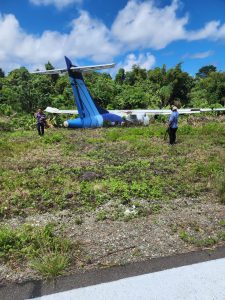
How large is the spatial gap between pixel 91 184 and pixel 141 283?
16.5 ft

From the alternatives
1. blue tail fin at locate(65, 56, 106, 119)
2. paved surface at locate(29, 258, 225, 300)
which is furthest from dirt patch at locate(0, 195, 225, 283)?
blue tail fin at locate(65, 56, 106, 119)

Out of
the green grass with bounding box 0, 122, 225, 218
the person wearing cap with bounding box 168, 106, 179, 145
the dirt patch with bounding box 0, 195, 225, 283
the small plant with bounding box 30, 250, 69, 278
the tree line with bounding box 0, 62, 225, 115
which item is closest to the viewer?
the small plant with bounding box 30, 250, 69, 278

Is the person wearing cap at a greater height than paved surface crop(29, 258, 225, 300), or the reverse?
the person wearing cap

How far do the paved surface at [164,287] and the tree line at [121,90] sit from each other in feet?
92.4

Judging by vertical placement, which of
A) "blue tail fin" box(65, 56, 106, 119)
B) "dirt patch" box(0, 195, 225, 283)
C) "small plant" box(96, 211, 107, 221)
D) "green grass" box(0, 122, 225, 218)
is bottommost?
"dirt patch" box(0, 195, 225, 283)

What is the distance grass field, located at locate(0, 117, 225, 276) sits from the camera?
6.45 m

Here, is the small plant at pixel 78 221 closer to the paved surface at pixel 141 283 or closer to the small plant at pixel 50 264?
the small plant at pixel 50 264

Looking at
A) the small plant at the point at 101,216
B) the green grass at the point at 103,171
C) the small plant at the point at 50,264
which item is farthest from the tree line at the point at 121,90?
the small plant at the point at 50,264

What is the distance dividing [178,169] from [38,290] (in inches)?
294

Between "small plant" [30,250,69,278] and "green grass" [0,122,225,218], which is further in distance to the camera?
"green grass" [0,122,225,218]

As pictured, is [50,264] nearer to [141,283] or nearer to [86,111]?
[141,283]

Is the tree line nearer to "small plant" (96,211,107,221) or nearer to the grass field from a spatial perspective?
the grass field

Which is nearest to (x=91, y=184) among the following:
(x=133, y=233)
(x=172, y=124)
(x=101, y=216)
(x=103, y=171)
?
(x=103, y=171)

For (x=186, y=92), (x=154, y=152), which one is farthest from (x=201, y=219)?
(x=186, y=92)
